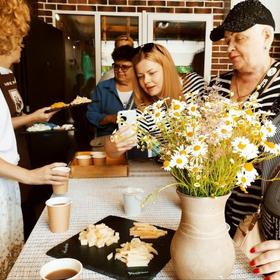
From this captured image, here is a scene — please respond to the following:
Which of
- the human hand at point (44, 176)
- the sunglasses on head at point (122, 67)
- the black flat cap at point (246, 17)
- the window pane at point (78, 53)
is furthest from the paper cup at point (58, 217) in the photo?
the window pane at point (78, 53)

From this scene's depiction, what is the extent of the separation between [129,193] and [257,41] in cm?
81

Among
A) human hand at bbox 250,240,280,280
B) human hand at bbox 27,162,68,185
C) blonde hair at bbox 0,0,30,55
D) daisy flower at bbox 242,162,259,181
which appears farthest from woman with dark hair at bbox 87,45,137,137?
daisy flower at bbox 242,162,259,181

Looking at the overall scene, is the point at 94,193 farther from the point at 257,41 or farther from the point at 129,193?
the point at 257,41

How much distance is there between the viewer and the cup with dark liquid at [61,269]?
2.45 ft

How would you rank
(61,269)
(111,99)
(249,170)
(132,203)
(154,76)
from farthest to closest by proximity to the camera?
(111,99), (154,76), (132,203), (61,269), (249,170)

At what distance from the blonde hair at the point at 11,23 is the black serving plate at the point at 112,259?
33.9 inches

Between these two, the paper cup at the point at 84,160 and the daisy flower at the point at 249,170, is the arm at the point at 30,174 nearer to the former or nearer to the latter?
the paper cup at the point at 84,160

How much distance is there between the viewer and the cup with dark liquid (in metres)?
0.75

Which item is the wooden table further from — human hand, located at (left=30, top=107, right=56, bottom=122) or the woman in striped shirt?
human hand, located at (left=30, top=107, right=56, bottom=122)

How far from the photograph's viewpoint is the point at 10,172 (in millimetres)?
1253

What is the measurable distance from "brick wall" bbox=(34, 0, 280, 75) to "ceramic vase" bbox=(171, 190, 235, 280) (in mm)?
3263

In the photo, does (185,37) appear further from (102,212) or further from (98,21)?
(102,212)

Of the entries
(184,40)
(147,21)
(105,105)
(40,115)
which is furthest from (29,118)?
(184,40)

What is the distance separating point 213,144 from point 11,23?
3.45 ft
